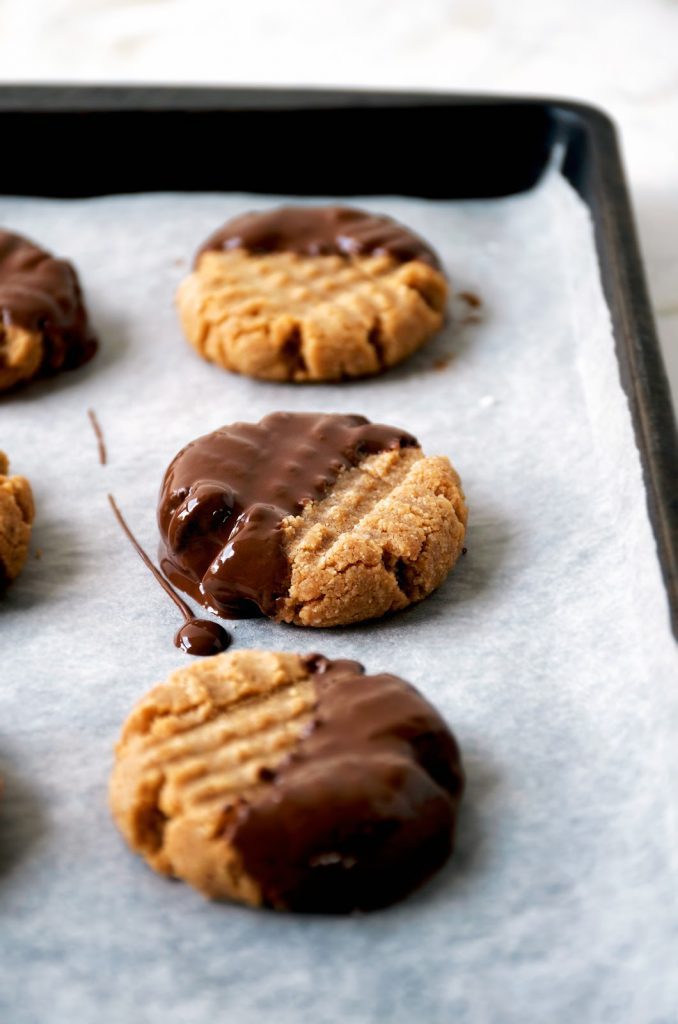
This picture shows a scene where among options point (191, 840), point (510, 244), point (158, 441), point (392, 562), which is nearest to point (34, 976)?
point (191, 840)

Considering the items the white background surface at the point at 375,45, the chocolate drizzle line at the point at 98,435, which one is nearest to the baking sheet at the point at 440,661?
the chocolate drizzle line at the point at 98,435

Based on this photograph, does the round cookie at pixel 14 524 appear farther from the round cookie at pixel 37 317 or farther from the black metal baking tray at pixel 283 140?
the black metal baking tray at pixel 283 140

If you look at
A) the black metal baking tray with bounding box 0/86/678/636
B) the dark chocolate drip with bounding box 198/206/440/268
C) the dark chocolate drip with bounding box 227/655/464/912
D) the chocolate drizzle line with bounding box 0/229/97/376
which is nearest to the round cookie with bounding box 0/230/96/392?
the chocolate drizzle line with bounding box 0/229/97/376

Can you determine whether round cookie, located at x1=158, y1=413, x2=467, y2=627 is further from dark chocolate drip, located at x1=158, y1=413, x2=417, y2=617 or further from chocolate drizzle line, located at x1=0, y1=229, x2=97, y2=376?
chocolate drizzle line, located at x1=0, y1=229, x2=97, y2=376

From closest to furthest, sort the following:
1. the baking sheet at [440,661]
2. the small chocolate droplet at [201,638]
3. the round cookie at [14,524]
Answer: the baking sheet at [440,661] → the small chocolate droplet at [201,638] → the round cookie at [14,524]

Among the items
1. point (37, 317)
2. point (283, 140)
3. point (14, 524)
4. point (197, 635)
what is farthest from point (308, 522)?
point (283, 140)

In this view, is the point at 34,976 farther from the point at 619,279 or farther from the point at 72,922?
the point at 619,279
